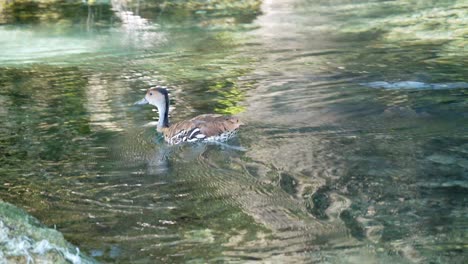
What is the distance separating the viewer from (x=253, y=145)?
346 inches

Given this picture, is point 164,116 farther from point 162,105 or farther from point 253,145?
point 253,145

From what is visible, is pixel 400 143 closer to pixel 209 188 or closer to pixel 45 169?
pixel 209 188

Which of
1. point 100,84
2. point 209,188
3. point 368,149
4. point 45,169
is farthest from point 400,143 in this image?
point 100,84

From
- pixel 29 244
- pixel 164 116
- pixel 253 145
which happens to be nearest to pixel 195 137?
pixel 253 145

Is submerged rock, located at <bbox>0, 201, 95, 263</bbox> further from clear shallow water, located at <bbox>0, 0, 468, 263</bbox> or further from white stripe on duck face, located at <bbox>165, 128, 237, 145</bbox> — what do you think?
white stripe on duck face, located at <bbox>165, 128, 237, 145</bbox>

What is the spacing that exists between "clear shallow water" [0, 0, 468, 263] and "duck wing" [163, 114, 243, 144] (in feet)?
0.44

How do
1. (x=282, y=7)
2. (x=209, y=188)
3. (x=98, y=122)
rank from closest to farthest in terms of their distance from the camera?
1. (x=209, y=188)
2. (x=98, y=122)
3. (x=282, y=7)

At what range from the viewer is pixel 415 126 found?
9.12 metres

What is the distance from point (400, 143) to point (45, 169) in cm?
343

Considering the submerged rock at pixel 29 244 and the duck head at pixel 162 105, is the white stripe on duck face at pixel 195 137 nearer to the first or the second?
the duck head at pixel 162 105

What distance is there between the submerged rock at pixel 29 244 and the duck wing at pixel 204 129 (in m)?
3.46

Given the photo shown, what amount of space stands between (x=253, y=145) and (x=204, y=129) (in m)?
0.54

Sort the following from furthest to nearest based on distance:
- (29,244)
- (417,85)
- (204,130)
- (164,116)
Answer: (417,85)
(164,116)
(204,130)
(29,244)

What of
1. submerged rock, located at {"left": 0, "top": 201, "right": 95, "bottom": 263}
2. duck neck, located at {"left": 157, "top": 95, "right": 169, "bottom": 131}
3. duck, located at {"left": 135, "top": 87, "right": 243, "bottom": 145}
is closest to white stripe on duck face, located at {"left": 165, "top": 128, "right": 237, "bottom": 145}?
duck, located at {"left": 135, "top": 87, "right": 243, "bottom": 145}
